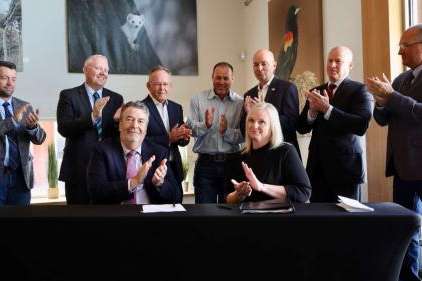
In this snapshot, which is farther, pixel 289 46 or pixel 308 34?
pixel 289 46

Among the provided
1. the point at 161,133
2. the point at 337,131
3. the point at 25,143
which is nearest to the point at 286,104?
the point at 337,131

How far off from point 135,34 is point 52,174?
217 cm

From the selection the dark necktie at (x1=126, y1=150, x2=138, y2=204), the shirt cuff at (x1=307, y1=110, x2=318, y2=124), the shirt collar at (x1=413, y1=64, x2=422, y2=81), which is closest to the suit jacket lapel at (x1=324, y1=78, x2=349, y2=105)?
the shirt cuff at (x1=307, y1=110, x2=318, y2=124)

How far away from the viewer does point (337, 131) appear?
9.34ft

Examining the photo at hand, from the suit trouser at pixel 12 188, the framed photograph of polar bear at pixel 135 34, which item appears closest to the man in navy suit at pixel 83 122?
the suit trouser at pixel 12 188

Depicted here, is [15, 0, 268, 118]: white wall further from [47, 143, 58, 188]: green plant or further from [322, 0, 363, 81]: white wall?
[322, 0, 363, 81]: white wall

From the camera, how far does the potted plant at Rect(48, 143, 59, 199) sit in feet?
19.4

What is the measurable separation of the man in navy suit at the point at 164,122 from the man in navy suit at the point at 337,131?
33.2 inches

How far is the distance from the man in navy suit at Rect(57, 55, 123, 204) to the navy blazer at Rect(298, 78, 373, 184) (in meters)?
1.37

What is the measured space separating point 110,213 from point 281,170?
3.17 feet

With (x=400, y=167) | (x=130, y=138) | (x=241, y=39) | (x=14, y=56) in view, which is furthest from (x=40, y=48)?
(x=400, y=167)

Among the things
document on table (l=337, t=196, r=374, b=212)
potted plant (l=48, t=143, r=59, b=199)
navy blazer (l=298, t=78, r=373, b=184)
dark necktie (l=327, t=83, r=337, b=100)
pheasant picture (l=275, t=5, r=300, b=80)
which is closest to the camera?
document on table (l=337, t=196, r=374, b=212)

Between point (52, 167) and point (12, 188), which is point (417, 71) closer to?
point (12, 188)

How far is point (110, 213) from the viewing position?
1806 mm
